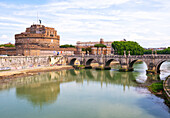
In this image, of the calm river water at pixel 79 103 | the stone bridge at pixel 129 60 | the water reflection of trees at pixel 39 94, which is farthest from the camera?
the stone bridge at pixel 129 60

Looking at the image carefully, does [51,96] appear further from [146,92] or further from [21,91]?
[146,92]

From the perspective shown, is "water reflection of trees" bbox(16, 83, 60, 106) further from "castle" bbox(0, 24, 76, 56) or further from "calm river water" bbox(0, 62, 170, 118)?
"castle" bbox(0, 24, 76, 56)

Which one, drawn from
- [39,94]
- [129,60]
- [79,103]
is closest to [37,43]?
[129,60]

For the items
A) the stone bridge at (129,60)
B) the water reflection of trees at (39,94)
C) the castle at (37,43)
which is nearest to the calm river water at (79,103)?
the water reflection of trees at (39,94)

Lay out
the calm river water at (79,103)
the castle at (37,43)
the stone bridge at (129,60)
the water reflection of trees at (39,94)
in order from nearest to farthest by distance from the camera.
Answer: the calm river water at (79,103) → the water reflection of trees at (39,94) → the stone bridge at (129,60) → the castle at (37,43)

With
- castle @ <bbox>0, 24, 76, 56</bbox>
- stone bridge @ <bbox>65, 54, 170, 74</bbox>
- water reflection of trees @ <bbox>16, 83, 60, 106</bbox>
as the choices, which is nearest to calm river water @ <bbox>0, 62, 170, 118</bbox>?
water reflection of trees @ <bbox>16, 83, 60, 106</bbox>

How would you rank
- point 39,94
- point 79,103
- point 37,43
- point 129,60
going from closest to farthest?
1. point 79,103
2. point 39,94
3. point 129,60
4. point 37,43

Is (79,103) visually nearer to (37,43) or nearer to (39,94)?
(39,94)

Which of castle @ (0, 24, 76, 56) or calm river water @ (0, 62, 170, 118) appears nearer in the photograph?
calm river water @ (0, 62, 170, 118)

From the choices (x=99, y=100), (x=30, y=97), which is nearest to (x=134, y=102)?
(x=99, y=100)

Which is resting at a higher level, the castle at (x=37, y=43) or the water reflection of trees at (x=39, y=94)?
the castle at (x=37, y=43)

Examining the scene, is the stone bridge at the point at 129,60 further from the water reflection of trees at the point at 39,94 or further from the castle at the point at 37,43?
the water reflection of trees at the point at 39,94

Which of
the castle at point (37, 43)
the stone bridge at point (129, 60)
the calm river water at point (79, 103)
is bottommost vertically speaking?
the calm river water at point (79, 103)

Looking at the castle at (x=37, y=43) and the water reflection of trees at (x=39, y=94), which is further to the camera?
the castle at (x=37, y=43)
